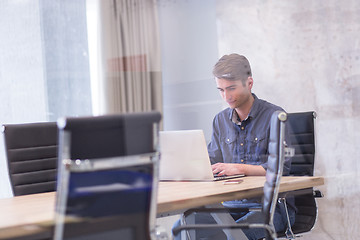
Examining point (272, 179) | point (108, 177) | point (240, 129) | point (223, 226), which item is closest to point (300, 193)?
point (240, 129)

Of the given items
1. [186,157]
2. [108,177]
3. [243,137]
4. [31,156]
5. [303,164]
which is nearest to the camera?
[108,177]

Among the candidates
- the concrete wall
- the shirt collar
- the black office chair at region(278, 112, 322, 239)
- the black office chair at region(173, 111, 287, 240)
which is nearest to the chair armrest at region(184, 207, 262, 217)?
the black office chair at region(173, 111, 287, 240)

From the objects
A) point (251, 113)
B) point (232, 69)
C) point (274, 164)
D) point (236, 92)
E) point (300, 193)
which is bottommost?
point (300, 193)

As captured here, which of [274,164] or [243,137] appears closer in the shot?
[274,164]

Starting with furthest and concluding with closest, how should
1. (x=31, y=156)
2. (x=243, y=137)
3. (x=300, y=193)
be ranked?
1. (x=31, y=156)
2. (x=243, y=137)
3. (x=300, y=193)

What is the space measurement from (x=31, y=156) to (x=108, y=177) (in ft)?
4.72

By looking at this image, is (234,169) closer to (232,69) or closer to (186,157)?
(186,157)

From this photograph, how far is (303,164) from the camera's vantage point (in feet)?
9.31

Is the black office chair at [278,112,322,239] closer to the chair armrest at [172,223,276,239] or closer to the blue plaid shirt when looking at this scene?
the blue plaid shirt

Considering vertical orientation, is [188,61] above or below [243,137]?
above

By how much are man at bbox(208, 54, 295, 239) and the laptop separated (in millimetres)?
122

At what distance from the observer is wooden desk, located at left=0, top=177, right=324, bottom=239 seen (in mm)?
1537

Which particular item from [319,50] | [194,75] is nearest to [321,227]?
[319,50]

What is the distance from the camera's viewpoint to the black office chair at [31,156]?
8.59 feet
